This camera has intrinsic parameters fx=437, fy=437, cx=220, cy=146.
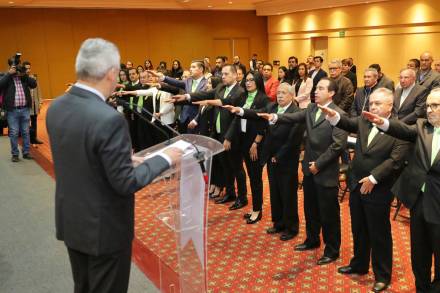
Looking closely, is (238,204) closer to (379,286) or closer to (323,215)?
(323,215)

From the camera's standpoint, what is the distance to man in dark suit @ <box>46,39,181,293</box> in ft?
5.31

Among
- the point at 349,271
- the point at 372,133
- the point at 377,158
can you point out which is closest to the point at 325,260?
the point at 349,271

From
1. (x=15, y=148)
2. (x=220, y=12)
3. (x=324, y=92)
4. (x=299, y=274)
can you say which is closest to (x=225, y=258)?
(x=299, y=274)

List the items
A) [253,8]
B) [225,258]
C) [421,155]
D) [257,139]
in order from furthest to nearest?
[253,8]
[257,139]
[225,258]
[421,155]

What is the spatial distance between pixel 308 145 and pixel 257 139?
3.34ft

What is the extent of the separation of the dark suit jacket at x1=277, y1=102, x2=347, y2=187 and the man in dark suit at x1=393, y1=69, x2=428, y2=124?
2102mm

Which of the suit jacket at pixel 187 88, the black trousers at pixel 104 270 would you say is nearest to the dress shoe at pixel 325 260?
the black trousers at pixel 104 270

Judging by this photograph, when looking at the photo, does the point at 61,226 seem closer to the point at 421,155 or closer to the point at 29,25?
the point at 421,155

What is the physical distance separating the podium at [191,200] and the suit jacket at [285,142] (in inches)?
62.5

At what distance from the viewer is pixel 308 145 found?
3.59m

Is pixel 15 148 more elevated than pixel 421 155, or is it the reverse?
pixel 421 155

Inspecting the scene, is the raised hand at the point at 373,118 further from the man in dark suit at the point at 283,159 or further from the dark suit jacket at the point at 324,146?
the man in dark suit at the point at 283,159

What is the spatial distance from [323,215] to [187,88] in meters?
2.97

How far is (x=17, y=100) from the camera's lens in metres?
7.09
